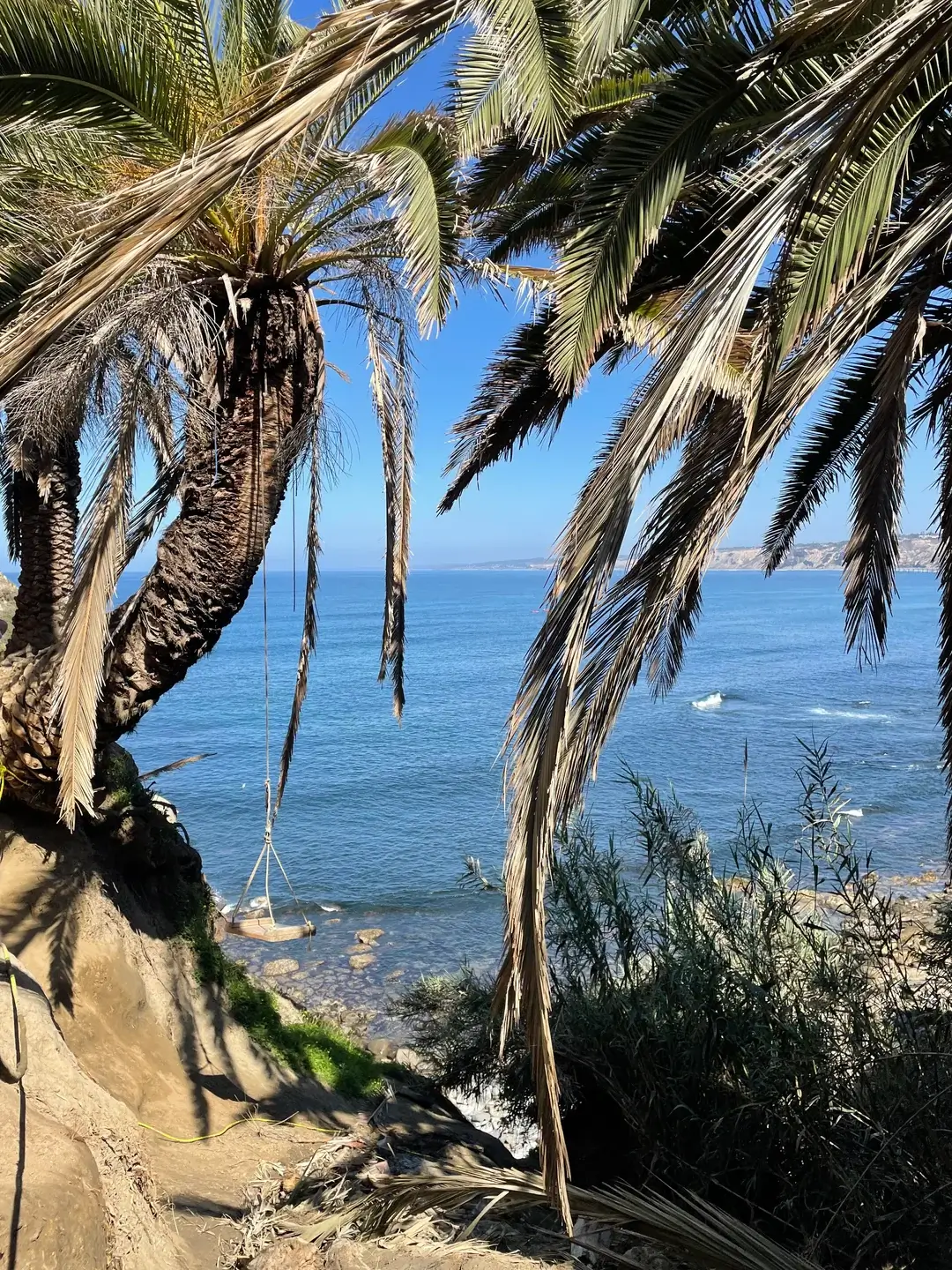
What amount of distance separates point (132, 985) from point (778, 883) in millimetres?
5532

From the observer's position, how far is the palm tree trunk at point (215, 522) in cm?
583

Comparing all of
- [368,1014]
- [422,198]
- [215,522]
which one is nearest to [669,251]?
[422,198]

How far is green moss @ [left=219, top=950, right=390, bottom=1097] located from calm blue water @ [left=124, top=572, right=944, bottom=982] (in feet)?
17.2

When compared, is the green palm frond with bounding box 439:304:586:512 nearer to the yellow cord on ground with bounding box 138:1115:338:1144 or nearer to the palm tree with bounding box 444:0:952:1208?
the palm tree with bounding box 444:0:952:1208

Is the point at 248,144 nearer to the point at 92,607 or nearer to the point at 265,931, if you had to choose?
the point at 92,607

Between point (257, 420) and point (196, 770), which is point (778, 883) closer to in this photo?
point (257, 420)

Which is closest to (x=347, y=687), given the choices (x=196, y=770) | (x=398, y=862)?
(x=196, y=770)

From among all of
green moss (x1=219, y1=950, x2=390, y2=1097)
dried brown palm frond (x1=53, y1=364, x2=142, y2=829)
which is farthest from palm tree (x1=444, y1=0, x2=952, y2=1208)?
green moss (x1=219, y1=950, x2=390, y2=1097)

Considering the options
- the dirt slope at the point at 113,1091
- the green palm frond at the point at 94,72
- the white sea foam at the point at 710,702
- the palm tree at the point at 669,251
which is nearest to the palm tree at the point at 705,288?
the palm tree at the point at 669,251

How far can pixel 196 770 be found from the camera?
31.6 m

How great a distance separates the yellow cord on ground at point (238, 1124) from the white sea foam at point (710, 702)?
30.1 meters

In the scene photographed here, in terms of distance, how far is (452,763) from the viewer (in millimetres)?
31375

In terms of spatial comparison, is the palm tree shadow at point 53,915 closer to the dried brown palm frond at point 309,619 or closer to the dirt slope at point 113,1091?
the dirt slope at point 113,1091

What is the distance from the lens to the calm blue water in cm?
1905
